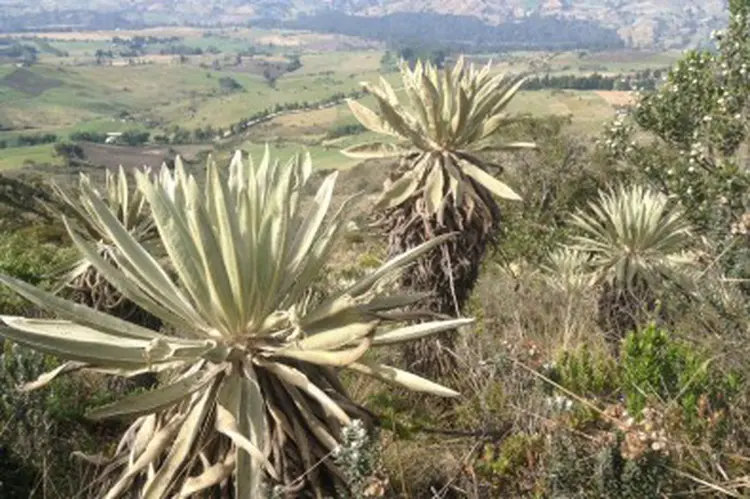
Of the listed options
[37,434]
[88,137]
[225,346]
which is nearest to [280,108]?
[88,137]

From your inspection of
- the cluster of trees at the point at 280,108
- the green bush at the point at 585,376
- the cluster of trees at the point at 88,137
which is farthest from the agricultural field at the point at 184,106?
the green bush at the point at 585,376

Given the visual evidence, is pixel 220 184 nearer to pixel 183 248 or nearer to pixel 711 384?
pixel 183 248

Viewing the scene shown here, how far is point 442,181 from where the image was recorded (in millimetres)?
5809

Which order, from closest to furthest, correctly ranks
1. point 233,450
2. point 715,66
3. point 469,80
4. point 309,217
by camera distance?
point 233,450
point 309,217
point 469,80
point 715,66

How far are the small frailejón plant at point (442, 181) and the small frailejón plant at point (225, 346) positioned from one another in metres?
2.50

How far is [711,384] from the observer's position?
155 inches

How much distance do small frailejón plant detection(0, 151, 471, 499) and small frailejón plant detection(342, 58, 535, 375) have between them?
8.19ft

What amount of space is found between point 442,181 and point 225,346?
3109 mm

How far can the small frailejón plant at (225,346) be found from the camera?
2.85 m

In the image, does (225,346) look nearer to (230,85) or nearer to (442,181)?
(442,181)

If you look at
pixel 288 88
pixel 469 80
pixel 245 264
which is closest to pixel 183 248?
pixel 245 264

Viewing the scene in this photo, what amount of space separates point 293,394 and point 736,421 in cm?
220

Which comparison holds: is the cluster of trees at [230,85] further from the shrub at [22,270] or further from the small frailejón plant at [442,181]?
the small frailejón plant at [442,181]

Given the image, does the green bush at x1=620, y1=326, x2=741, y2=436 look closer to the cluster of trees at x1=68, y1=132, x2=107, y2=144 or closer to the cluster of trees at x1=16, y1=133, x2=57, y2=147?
the cluster of trees at x1=16, y1=133, x2=57, y2=147
